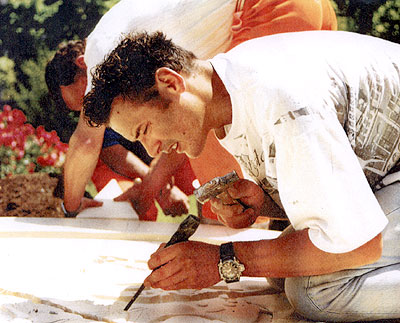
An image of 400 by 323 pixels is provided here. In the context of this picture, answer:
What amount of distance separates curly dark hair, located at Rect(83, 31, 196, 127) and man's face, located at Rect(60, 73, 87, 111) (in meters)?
0.42

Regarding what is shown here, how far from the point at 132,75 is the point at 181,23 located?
419 mm

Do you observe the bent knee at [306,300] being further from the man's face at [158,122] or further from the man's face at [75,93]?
the man's face at [75,93]

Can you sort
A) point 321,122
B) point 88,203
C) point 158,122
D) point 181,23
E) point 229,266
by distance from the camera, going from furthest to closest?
1. point 88,203
2. point 181,23
3. point 158,122
4. point 229,266
5. point 321,122

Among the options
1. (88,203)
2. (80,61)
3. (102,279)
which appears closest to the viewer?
(102,279)

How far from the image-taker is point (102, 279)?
1.59 metres

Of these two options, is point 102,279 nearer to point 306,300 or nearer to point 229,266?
point 229,266

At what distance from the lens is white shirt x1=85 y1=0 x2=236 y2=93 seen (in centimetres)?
172

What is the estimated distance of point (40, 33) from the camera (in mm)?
1918

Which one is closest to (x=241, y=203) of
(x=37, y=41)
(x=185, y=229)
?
(x=185, y=229)

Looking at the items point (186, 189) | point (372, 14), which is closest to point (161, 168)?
point (186, 189)

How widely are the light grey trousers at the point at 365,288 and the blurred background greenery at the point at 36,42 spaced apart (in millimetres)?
804

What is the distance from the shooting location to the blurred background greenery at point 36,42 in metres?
1.88

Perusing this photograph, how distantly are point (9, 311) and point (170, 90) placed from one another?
644 millimetres

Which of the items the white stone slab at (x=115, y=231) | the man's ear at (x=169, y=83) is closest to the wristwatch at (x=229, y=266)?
the man's ear at (x=169, y=83)
